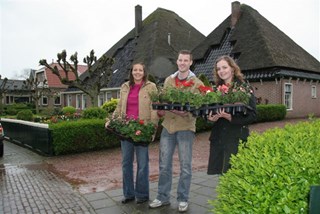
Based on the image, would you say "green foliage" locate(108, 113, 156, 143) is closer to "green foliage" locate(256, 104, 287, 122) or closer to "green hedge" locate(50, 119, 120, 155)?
"green hedge" locate(50, 119, 120, 155)

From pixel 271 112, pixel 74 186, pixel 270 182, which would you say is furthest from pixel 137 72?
pixel 271 112

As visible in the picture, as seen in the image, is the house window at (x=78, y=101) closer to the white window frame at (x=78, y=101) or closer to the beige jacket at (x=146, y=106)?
the white window frame at (x=78, y=101)

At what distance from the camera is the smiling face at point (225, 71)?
3.66 meters

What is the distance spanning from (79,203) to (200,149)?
5.88 metres

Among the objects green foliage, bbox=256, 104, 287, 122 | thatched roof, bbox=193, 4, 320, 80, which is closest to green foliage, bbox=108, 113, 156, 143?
green foliage, bbox=256, 104, 287, 122

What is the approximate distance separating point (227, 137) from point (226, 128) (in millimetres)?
105

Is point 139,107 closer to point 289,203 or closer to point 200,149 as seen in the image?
point 289,203

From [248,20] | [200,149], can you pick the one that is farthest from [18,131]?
[248,20]

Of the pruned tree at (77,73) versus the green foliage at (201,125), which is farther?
the pruned tree at (77,73)

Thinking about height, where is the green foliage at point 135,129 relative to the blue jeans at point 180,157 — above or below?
above

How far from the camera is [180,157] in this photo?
13.9ft

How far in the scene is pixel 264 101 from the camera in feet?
65.4

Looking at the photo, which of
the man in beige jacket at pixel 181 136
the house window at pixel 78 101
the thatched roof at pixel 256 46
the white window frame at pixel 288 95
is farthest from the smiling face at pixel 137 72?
the house window at pixel 78 101

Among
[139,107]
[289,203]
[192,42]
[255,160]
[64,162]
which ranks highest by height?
[192,42]
